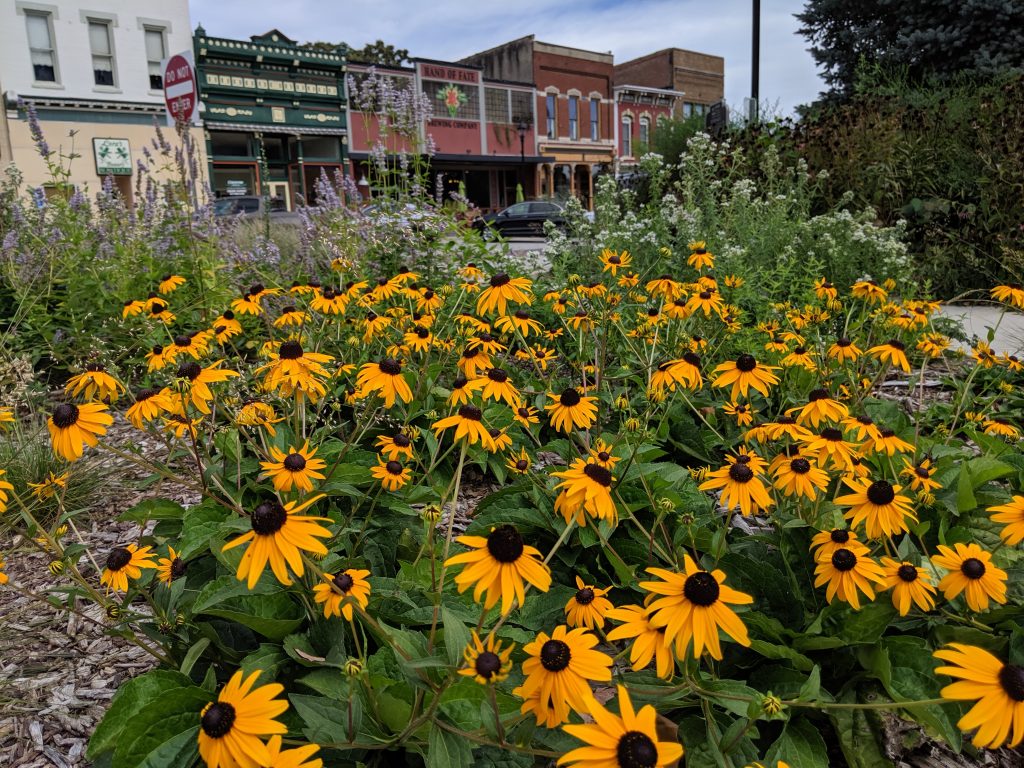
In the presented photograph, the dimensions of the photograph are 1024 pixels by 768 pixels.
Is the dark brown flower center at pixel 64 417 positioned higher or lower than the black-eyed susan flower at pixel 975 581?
higher

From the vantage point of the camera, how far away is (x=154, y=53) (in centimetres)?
2381

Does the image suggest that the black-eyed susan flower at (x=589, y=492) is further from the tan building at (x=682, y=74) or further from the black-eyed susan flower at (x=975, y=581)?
the tan building at (x=682, y=74)

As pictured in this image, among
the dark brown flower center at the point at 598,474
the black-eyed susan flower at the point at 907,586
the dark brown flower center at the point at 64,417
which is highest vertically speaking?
the dark brown flower center at the point at 64,417

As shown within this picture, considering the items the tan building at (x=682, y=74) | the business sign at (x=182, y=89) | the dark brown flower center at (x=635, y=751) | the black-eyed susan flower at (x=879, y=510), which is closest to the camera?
the dark brown flower center at (x=635, y=751)

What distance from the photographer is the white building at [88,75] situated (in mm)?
20906

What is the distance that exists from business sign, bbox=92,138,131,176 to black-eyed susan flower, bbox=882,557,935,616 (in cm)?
2708

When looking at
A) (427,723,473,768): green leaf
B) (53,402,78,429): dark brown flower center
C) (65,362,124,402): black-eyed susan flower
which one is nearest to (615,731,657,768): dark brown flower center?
(427,723,473,768): green leaf

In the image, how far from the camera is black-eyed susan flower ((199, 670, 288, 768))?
1.06 metres

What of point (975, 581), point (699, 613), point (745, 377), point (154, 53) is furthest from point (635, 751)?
point (154, 53)

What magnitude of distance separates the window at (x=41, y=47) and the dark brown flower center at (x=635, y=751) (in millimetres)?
27499

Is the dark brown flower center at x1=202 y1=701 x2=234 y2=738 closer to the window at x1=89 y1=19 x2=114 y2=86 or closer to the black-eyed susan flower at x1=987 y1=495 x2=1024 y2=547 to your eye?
the black-eyed susan flower at x1=987 y1=495 x2=1024 y2=547

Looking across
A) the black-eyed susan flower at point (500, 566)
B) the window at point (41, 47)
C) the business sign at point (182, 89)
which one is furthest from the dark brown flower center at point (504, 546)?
the window at point (41, 47)

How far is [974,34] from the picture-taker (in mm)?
14367

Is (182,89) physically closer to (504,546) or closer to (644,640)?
(504,546)
